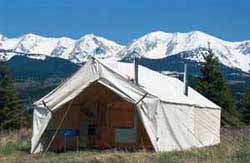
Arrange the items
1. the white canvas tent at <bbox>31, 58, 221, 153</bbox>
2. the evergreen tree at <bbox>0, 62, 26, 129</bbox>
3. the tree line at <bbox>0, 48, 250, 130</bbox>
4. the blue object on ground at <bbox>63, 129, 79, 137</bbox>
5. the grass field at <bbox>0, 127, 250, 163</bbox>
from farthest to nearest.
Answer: the tree line at <bbox>0, 48, 250, 130</bbox> < the evergreen tree at <bbox>0, 62, 26, 129</bbox> < the blue object on ground at <bbox>63, 129, 79, 137</bbox> < the white canvas tent at <bbox>31, 58, 221, 153</bbox> < the grass field at <bbox>0, 127, 250, 163</bbox>

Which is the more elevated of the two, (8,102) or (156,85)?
(156,85)

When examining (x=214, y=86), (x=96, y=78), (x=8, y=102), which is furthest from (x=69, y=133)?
(x=214, y=86)

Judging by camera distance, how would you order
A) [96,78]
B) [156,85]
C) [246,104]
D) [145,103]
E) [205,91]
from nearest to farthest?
[145,103], [96,78], [156,85], [205,91], [246,104]

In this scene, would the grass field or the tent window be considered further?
the tent window

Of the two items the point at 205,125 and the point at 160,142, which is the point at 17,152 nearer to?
the point at 160,142

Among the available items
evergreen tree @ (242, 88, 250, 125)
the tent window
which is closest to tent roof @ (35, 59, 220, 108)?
the tent window

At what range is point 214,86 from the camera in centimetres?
4684

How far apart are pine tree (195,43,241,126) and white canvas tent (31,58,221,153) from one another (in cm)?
2282

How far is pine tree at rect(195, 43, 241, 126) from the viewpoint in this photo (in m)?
45.8

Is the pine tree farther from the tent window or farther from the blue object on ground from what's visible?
the blue object on ground

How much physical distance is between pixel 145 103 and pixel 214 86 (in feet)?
91.6

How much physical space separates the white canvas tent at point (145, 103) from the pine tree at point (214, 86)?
898 inches

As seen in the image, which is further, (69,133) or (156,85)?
(69,133)

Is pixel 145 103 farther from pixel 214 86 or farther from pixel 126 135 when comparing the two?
pixel 214 86
